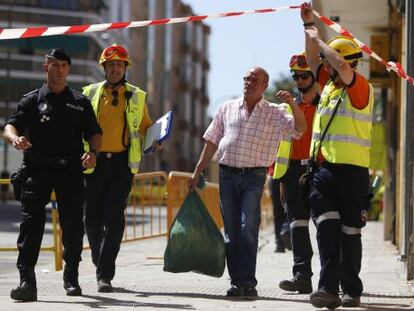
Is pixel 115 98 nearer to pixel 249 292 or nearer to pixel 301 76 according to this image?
pixel 301 76

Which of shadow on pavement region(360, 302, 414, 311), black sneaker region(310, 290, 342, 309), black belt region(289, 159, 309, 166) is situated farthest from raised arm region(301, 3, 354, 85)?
shadow on pavement region(360, 302, 414, 311)

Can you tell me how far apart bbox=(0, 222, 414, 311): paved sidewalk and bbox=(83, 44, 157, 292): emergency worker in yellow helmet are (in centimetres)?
45

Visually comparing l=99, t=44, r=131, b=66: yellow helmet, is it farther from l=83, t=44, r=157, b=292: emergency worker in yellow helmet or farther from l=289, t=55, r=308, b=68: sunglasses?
l=289, t=55, r=308, b=68: sunglasses

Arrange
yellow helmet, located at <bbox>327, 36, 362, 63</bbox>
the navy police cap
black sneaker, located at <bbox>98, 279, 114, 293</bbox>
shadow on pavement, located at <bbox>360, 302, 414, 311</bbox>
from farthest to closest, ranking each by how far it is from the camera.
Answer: black sneaker, located at <bbox>98, 279, 114, 293</bbox> < the navy police cap < shadow on pavement, located at <bbox>360, 302, 414, 311</bbox> < yellow helmet, located at <bbox>327, 36, 362, 63</bbox>

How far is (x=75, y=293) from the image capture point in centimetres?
933

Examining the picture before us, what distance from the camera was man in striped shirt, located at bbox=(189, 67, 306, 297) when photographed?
9.62 m

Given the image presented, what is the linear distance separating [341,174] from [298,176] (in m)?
1.66

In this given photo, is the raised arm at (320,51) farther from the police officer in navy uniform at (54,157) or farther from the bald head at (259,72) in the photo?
the police officer in navy uniform at (54,157)

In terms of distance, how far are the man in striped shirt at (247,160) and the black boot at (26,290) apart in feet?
5.27

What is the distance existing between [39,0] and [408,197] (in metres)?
67.4

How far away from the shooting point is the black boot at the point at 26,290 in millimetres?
8844

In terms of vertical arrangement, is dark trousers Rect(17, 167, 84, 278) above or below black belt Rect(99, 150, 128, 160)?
below

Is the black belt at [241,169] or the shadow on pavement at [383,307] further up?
the black belt at [241,169]

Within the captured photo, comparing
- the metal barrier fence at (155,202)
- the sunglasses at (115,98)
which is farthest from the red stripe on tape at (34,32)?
the metal barrier fence at (155,202)
